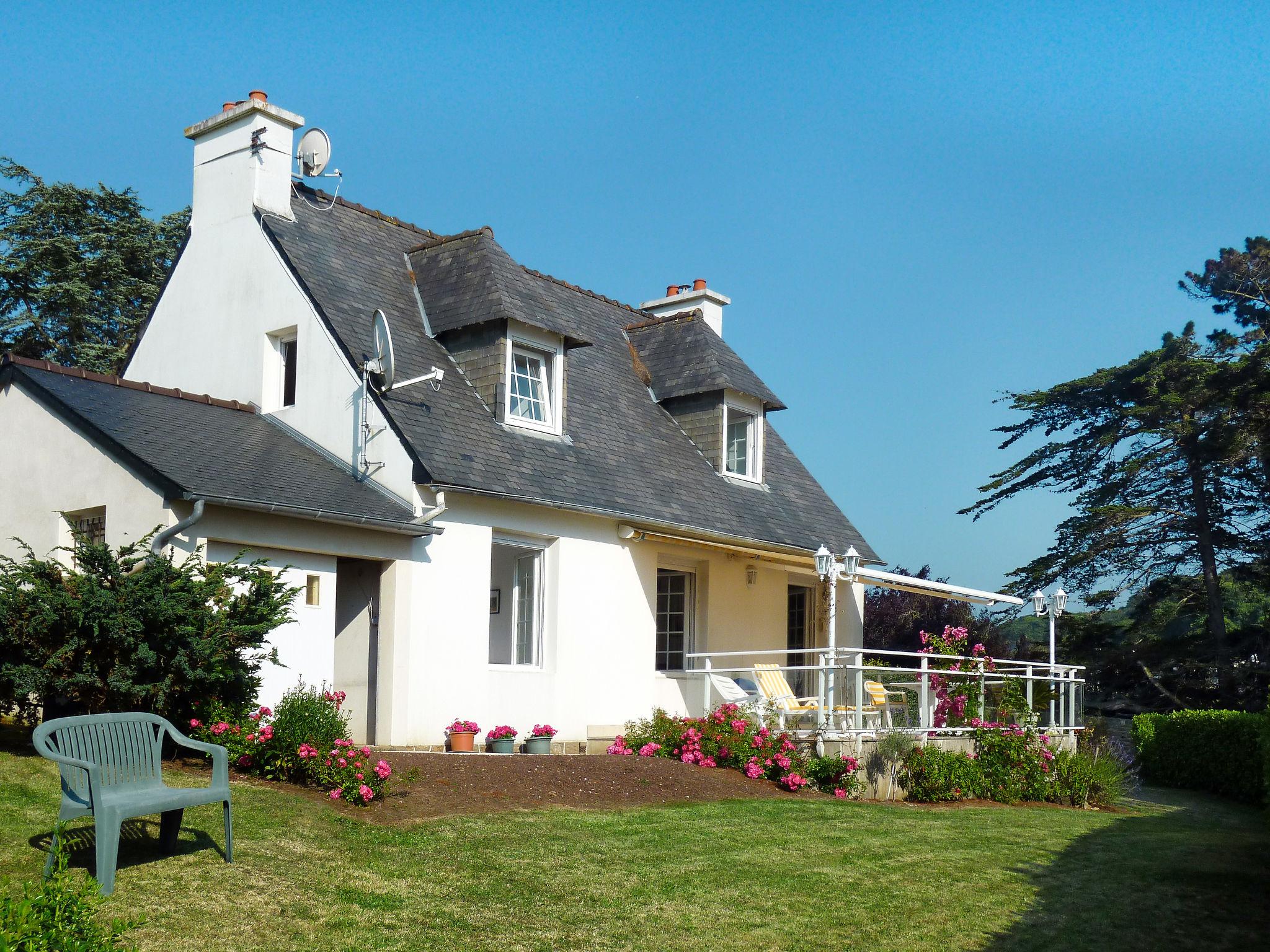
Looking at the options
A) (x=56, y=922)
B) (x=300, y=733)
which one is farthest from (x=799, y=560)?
(x=56, y=922)

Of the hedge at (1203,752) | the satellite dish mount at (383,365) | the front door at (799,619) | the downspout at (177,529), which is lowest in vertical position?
the hedge at (1203,752)

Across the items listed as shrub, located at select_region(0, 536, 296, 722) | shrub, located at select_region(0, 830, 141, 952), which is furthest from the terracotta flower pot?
shrub, located at select_region(0, 830, 141, 952)

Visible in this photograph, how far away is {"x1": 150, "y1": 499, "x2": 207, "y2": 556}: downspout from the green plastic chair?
3.35 m

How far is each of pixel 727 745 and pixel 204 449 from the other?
6899mm

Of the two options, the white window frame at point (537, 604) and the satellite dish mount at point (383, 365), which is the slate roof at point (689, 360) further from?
the satellite dish mount at point (383, 365)

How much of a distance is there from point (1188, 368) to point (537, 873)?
26.2 metres

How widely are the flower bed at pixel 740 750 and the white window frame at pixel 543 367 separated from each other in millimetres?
4399

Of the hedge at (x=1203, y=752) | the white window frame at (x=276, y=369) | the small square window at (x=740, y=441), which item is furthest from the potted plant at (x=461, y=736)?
the hedge at (x=1203, y=752)

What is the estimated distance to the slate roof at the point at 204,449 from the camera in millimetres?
12477

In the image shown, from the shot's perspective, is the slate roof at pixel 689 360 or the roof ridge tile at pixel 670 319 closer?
the slate roof at pixel 689 360

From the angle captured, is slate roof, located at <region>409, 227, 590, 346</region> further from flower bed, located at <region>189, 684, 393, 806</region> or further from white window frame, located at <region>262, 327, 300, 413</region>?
flower bed, located at <region>189, 684, 393, 806</region>

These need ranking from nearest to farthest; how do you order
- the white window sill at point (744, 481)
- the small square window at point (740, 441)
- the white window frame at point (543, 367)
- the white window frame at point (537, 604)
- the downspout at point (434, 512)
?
the downspout at point (434, 512) < the white window frame at point (537, 604) < the white window frame at point (543, 367) < the white window sill at point (744, 481) < the small square window at point (740, 441)

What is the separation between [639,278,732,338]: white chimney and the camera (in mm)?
24016

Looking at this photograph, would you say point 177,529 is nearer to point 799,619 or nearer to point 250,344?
point 250,344
